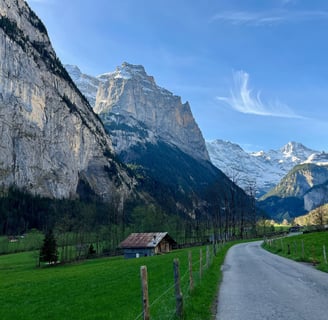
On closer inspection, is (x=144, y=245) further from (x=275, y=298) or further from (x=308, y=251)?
(x=275, y=298)

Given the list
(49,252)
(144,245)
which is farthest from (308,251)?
(49,252)

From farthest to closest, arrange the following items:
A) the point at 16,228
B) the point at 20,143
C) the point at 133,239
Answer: the point at 20,143 < the point at 16,228 < the point at 133,239

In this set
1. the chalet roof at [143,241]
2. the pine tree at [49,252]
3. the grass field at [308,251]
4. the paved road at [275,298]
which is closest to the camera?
the paved road at [275,298]

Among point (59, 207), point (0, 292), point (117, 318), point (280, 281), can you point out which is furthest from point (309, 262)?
point (59, 207)

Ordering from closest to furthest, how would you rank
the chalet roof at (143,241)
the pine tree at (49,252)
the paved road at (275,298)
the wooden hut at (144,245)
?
the paved road at (275,298) < the pine tree at (49,252) < the wooden hut at (144,245) < the chalet roof at (143,241)

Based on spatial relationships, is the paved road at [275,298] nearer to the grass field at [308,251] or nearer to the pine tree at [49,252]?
the grass field at [308,251]

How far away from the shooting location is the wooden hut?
3551 inches

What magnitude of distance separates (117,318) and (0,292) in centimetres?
2655

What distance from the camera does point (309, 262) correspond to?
1339 inches

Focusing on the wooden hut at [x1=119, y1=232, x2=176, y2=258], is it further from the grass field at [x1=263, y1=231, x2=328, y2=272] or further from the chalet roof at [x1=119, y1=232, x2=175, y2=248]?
the grass field at [x1=263, y1=231, x2=328, y2=272]

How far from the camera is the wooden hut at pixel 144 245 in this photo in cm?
9019

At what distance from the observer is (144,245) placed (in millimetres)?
90125

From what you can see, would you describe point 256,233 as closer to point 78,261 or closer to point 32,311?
point 78,261

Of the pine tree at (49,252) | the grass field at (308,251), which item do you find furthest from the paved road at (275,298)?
the pine tree at (49,252)
